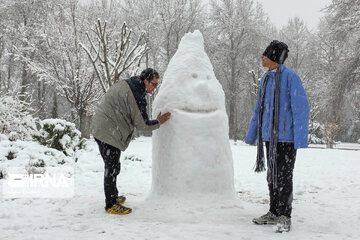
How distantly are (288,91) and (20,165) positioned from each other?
393 cm

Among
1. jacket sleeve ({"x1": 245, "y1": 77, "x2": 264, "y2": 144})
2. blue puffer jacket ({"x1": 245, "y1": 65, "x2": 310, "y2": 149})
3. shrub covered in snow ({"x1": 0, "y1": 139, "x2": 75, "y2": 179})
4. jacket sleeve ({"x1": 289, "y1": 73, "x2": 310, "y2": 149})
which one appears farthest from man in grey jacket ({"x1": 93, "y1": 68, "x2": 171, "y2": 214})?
shrub covered in snow ({"x1": 0, "y1": 139, "x2": 75, "y2": 179})

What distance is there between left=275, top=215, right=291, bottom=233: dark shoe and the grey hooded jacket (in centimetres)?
142

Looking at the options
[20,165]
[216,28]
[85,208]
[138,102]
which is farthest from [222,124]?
[216,28]

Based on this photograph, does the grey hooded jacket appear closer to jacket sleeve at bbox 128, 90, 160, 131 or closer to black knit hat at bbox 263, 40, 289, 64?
jacket sleeve at bbox 128, 90, 160, 131

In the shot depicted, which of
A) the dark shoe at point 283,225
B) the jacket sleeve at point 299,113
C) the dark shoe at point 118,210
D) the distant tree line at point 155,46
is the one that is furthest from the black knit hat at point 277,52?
the distant tree line at point 155,46

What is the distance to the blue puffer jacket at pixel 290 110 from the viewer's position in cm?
261

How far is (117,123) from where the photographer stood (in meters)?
3.06

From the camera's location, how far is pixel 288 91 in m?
2.76

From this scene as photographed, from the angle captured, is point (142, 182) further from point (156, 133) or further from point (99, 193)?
point (156, 133)

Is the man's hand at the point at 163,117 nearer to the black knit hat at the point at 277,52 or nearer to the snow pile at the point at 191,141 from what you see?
the snow pile at the point at 191,141

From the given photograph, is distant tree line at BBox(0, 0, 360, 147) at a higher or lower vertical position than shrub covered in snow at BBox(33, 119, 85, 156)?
higher

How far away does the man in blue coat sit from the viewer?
8.69 ft

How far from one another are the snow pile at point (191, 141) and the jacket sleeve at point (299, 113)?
896 mm

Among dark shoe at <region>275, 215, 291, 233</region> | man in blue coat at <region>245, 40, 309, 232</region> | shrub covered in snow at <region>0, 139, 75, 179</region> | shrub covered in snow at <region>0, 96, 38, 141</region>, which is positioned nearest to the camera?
dark shoe at <region>275, 215, 291, 233</region>
